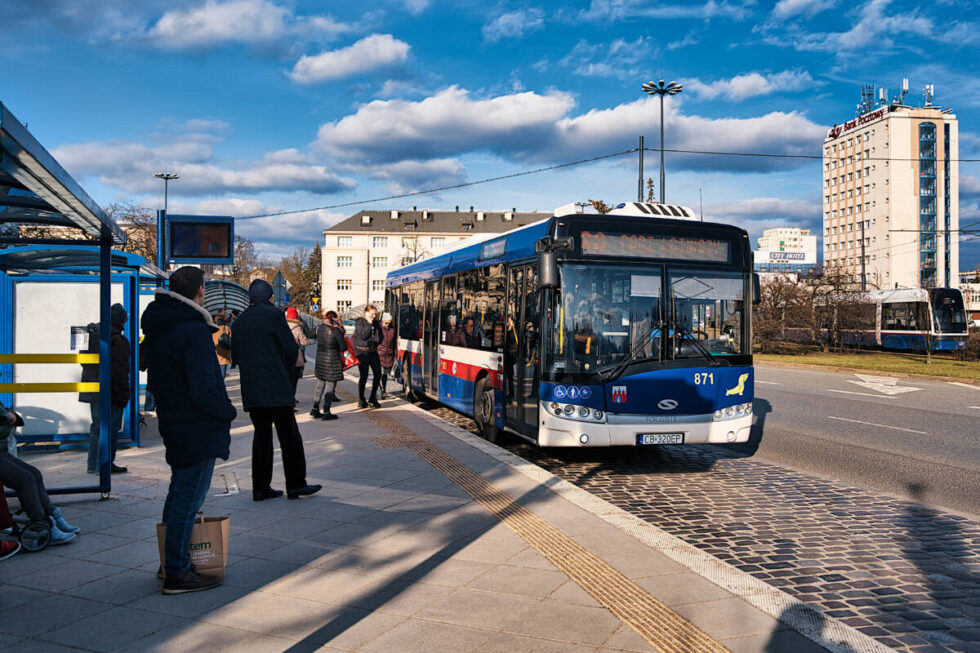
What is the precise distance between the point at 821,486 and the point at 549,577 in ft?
16.2

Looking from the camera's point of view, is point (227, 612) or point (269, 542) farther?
point (269, 542)

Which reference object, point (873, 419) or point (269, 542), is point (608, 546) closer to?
point (269, 542)

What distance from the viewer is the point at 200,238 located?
55.6 feet

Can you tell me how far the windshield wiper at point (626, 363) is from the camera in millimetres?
8664

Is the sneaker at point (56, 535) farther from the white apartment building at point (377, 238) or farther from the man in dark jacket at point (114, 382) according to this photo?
the white apartment building at point (377, 238)

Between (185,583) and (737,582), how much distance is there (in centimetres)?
339

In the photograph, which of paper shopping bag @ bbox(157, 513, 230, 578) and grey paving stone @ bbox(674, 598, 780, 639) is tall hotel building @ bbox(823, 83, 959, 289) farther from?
paper shopping bag @ bbox(157, 513, 230, 578)


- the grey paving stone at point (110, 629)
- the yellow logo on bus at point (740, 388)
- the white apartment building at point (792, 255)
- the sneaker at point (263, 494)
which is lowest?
the grey paving stone at point (110, 629)

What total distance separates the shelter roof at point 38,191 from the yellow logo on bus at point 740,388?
259 inches

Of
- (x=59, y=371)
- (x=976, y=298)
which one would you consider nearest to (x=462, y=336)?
(x=59, y=371)

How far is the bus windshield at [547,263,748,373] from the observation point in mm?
8711

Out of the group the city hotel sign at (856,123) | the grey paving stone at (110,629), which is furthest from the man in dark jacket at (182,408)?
the city hotel sign at (856,123)

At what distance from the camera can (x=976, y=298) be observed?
105 m

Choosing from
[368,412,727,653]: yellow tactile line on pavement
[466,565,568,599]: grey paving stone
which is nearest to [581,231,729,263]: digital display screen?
[368,412,727,653]: yellow tactile line on pavement
